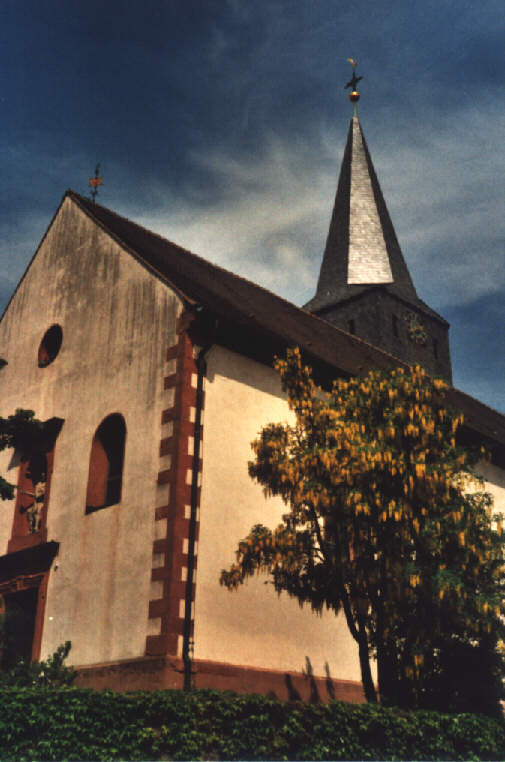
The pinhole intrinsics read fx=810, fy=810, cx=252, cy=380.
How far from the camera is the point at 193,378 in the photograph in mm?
16016

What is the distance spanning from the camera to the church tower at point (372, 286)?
33.1m

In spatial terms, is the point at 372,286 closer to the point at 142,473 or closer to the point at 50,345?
the point at 50,345

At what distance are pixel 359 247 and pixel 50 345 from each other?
757 inches

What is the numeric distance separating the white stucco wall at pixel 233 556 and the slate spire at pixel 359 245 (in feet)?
57.8

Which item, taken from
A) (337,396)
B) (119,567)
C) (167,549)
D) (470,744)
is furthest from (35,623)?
(470,744)

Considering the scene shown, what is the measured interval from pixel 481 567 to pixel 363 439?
3002mm

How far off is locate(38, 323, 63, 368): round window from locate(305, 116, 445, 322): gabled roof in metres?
16.2

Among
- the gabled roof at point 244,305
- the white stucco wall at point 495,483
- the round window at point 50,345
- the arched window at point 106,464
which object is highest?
the gabled roof at point 244,305

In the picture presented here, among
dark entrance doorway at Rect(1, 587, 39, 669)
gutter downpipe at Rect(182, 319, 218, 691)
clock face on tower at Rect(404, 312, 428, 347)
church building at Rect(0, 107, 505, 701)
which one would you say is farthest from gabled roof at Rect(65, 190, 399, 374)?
dark entrance doorway at Rect(1, 587, 39, 669)

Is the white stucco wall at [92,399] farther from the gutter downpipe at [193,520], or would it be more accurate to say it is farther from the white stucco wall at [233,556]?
the white stucco wall at [233,556]

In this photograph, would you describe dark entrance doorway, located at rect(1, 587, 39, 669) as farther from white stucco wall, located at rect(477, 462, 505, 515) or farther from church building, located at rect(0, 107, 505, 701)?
white stucco wall, located at rect(477, 462, 505, 515)

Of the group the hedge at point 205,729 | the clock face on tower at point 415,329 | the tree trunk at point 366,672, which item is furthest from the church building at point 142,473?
the clock face on tower at point 415,329

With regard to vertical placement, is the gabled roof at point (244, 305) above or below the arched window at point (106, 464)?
above

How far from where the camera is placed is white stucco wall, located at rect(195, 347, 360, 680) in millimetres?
14688
